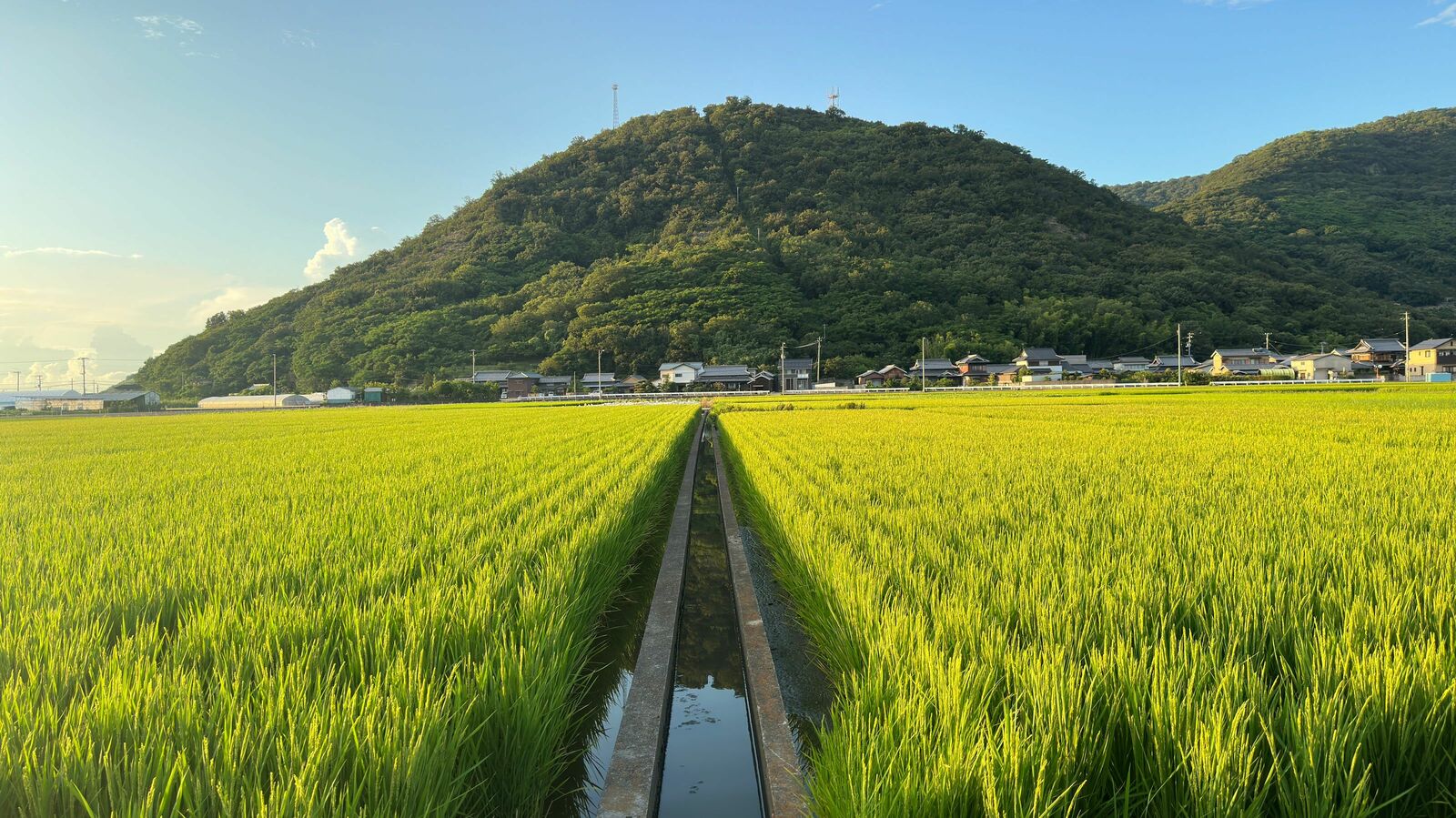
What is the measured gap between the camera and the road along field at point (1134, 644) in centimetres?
137

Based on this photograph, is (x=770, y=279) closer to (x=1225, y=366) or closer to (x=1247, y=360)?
(x=1225, y=366)

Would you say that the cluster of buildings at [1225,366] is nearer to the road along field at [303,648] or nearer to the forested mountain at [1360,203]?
the forested mountain at [1360,203]

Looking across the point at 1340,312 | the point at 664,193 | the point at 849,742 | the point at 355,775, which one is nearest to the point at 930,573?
the point at 849,742

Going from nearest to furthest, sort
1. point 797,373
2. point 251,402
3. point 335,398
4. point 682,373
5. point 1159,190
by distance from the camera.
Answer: point 251,402 < point 335,398 < point 682,373 < point 797,373 < point 1159,190

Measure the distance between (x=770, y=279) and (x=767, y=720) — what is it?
80446 mm

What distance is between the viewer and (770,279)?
80.9 metres

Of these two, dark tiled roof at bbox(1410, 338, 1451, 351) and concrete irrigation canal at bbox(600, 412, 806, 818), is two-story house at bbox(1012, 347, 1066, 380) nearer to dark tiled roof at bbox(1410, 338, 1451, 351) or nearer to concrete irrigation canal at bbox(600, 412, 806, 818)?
dark tiled roof at bbox(1410, 338, 1451, 351)

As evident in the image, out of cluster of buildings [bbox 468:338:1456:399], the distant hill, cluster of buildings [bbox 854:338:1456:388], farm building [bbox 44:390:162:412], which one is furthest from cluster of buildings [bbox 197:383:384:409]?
the distant hill

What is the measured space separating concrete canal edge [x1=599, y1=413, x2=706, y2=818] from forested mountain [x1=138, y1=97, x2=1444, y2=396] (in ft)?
212

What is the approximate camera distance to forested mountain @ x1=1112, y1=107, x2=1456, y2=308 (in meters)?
91.8

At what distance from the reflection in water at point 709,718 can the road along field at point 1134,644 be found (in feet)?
1.53

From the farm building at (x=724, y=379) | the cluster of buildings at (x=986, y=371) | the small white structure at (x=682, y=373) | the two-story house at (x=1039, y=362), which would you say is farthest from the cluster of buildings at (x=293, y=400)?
the two-story house at (x=1039, y=362)

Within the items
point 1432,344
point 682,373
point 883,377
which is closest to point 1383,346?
point 1432,344

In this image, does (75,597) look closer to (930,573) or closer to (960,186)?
(930,573)
